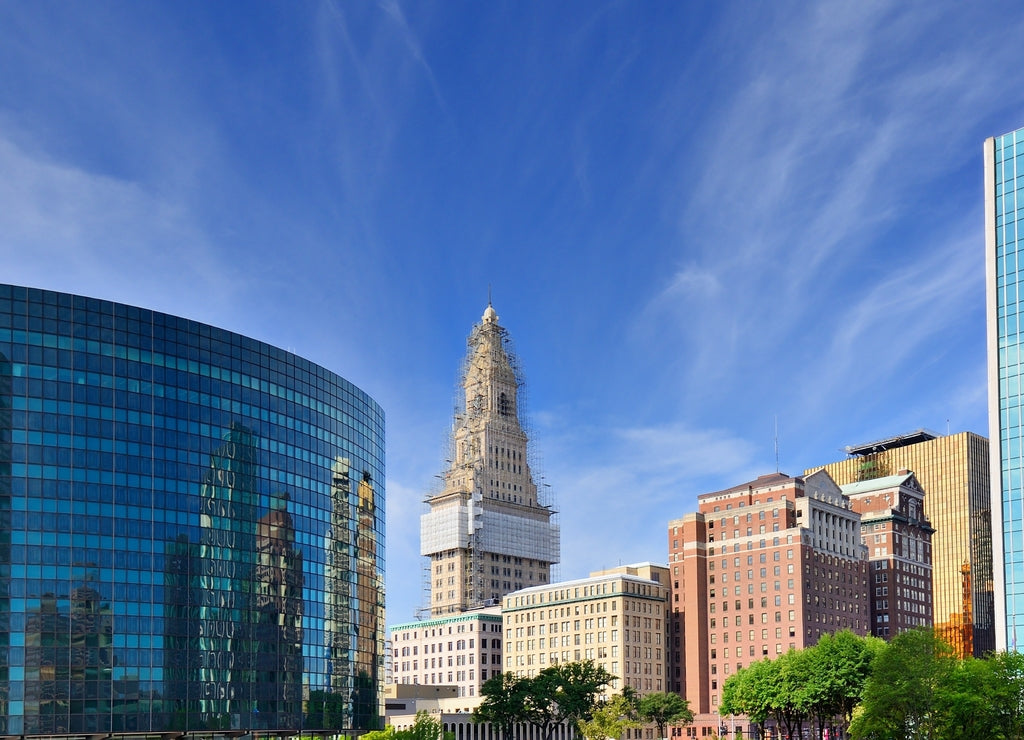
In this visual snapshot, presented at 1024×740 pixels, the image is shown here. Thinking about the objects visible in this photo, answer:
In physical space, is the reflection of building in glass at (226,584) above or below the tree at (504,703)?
above

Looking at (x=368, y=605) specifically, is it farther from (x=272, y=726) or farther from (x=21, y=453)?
(x=21, y=453)

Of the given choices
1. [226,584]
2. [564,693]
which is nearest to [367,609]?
[226,584]

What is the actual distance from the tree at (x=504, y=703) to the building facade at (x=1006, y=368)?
3094 inches

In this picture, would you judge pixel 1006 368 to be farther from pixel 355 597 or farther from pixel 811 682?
pixel 355 597

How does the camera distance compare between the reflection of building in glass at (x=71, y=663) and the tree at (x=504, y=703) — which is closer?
the reflection of building in glass at (x=71, y=663)

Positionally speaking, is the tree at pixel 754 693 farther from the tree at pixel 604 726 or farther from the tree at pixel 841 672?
the tree at pixel 604 726

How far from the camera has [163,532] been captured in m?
123

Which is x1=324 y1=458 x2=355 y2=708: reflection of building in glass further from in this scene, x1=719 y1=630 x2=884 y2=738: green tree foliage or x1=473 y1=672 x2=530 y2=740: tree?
x1=719 y1=630 x2=884 y2=738: green tree foliage

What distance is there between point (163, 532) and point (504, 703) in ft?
268

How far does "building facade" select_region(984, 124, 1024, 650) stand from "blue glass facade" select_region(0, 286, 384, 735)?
7623 cm

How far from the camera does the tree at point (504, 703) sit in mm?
187500

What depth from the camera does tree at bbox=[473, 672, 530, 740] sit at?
615ft

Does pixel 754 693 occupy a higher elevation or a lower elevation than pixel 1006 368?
lower

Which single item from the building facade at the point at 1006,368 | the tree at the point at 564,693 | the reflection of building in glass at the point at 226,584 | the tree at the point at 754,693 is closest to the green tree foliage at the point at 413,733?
the reflection of building in glass at the point at 226,584
